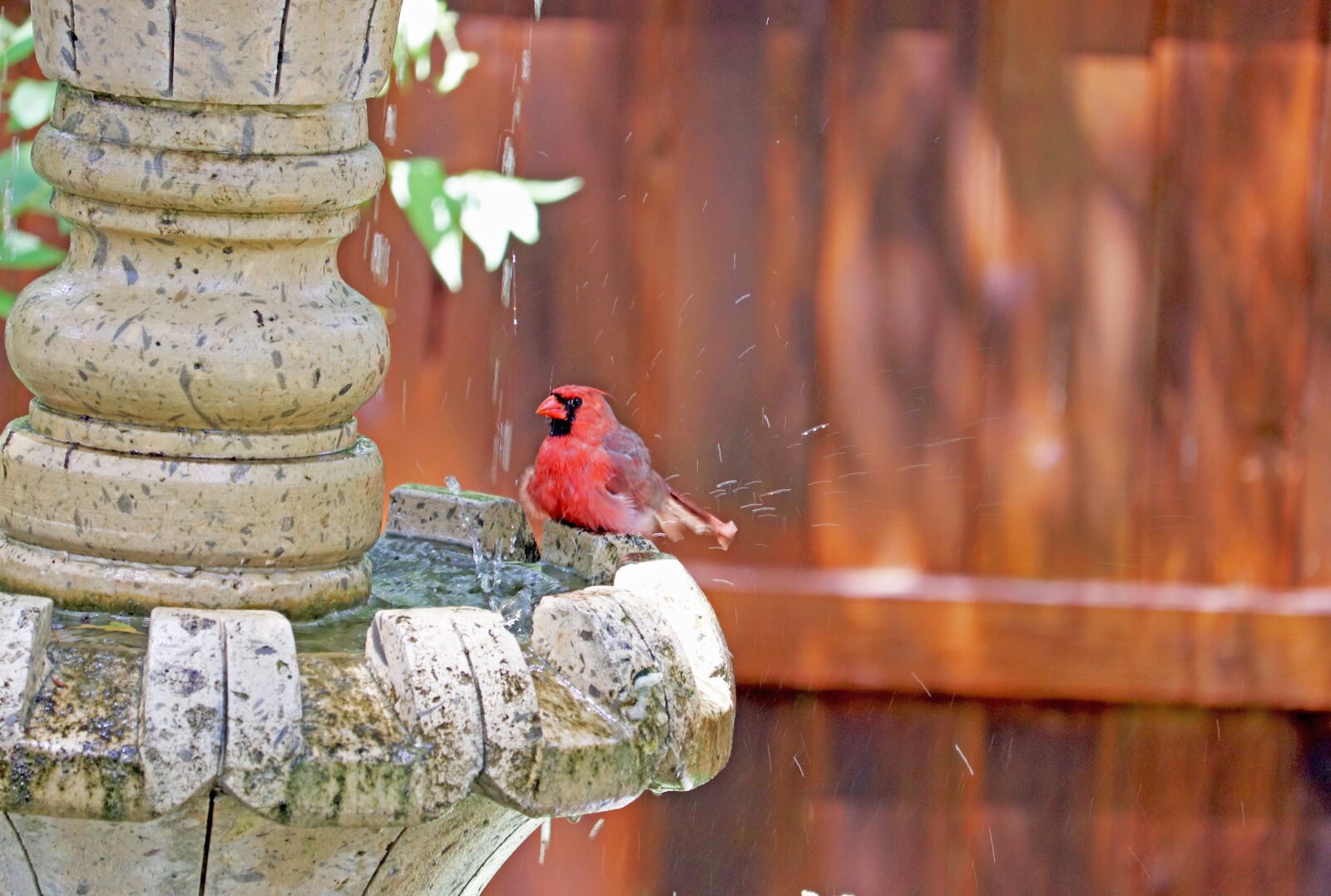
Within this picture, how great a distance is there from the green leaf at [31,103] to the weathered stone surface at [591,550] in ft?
4.92

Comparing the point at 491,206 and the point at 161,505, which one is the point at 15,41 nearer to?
the point at 491,206

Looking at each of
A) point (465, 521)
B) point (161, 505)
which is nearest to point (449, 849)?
point (161, 505)

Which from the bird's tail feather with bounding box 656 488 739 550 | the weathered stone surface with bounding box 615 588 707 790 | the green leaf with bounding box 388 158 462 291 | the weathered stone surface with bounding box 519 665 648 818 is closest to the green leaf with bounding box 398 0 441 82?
the green leaf with bounding box 388 158 462 291

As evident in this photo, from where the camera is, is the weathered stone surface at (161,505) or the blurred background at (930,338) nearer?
the weathered stone surface at (161,505)

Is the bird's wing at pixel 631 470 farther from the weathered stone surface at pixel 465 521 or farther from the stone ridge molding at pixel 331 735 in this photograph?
the stone ridge molding at pixel 331 735

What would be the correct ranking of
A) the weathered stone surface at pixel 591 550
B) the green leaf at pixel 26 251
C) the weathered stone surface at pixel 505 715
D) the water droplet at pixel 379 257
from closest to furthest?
the weathered stone surface at pixel 505 715, the weathered stone surface at pixel 591 550, the green leaf at pixel 26 251, the water droplet at pixel 379 257

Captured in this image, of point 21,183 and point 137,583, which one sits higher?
point 21,183

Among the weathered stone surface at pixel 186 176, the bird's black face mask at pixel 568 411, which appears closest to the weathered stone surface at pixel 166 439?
the weathered stone surface at pixel 186 176

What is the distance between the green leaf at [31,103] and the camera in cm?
311

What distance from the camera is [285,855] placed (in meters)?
1.57

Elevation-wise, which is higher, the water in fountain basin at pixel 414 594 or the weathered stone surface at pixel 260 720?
the weathered stone surface at pixel 260 720

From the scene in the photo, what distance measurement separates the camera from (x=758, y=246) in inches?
132

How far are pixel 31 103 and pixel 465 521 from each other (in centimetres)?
146

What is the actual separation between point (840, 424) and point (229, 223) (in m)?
1.90
